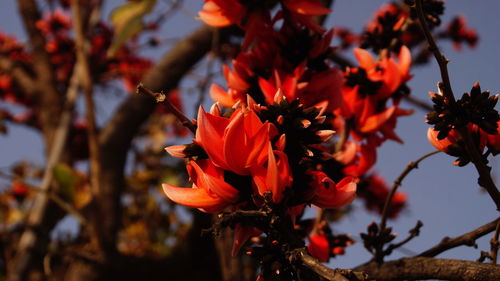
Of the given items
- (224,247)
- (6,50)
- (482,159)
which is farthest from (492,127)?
(6,50)

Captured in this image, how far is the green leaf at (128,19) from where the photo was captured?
1.17 metres

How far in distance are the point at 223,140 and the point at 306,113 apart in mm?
89

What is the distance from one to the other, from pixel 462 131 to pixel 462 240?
7.7 inches

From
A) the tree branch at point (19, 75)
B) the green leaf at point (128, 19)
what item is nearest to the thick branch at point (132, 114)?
the tree branch at point (19, 75)

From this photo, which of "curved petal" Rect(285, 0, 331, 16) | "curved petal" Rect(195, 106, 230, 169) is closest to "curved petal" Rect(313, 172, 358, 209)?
"curved petal" Rect(195, 106, 230, 169)

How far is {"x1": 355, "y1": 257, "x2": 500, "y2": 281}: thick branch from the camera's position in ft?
1.59

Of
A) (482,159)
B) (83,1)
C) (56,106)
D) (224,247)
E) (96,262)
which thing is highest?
(83,1)

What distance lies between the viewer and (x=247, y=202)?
0.51 meters

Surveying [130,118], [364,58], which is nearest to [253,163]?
[364,58]

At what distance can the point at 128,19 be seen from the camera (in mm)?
1210

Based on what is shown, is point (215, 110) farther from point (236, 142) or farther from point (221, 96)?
point (221, 96)

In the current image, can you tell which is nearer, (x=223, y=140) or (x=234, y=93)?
(x=223, y=140)

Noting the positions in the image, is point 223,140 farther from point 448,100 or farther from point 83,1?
point 83,1

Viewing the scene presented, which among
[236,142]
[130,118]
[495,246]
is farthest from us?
[130,118]
